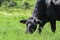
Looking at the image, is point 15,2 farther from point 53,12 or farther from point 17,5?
point 53,12

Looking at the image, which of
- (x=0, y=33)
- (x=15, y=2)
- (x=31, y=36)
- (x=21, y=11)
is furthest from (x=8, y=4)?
(x=31, y=36)

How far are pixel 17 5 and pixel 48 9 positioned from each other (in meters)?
18.9

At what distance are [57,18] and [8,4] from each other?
62.0 ft

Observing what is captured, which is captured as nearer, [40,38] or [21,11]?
[40,38]

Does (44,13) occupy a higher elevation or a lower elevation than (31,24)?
higher

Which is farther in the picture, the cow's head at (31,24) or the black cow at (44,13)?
the black cow at (44,13)

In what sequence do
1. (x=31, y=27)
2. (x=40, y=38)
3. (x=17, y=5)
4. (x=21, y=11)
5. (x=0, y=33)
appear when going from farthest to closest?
(x=17, y=5)
(x=21, y=11)
(x=0, y=33)
(x=31, y=27)
(x=40, y=38)

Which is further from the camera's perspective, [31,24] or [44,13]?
[44,13]

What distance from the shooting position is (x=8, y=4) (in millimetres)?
31500

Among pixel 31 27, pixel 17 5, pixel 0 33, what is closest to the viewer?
pixel 31 27

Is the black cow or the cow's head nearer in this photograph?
the cow's head

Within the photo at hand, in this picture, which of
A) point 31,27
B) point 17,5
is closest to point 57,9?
point 31,27

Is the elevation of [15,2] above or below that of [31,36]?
below

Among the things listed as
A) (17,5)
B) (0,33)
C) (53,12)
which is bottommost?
(17,5)
